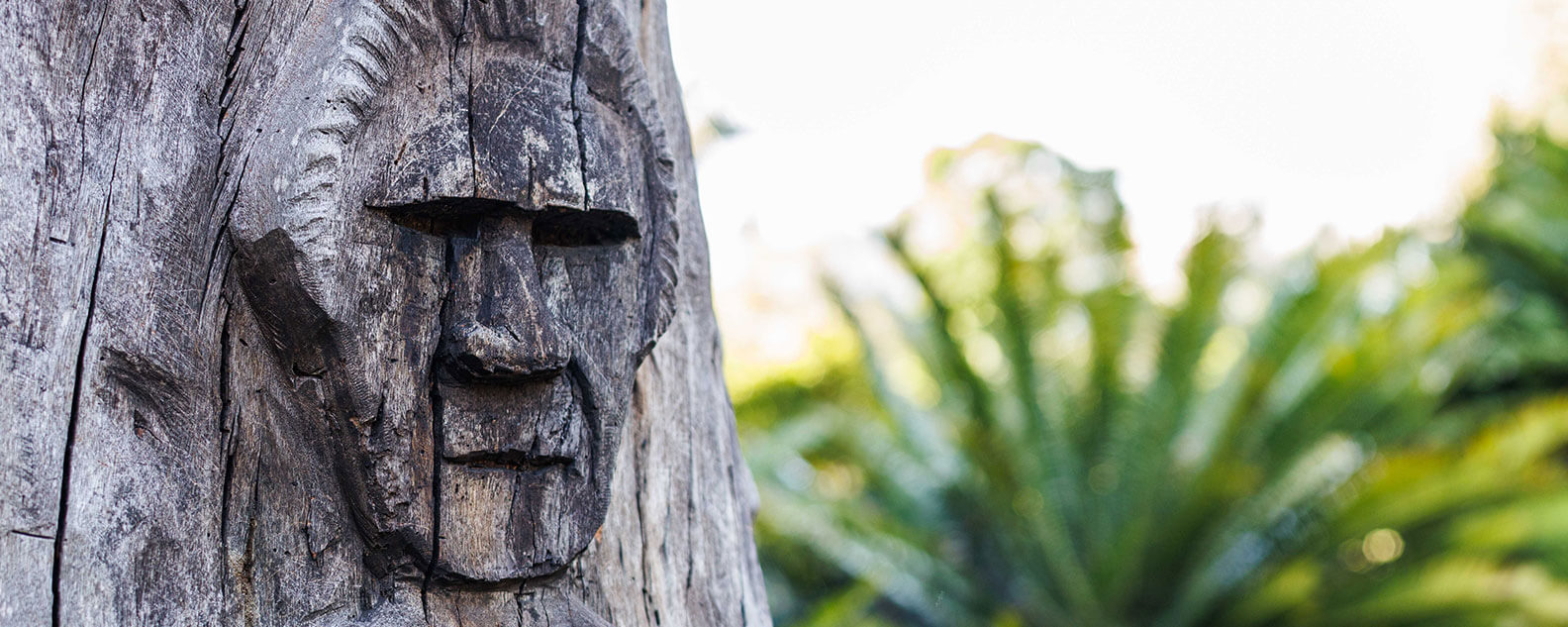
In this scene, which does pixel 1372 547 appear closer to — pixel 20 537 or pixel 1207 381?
pixel 1207 381

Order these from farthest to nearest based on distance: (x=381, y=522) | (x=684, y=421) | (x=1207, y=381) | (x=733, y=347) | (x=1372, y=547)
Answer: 1. (x=733, y=347)
2. (x=1207, y=381)
3. (x=1372, y=547)
4. (x=684, y=421)
5. (x=381, y=522)

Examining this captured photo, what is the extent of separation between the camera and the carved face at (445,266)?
0.98 metres

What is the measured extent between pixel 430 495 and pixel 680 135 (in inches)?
23.8

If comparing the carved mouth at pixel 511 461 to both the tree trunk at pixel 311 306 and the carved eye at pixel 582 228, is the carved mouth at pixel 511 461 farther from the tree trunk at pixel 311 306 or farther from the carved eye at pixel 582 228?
the carved eye at pixel 582 228

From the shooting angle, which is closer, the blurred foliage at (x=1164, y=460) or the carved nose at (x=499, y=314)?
the carved nose at (x=499, y=314)

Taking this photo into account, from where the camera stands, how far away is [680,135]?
4.75 feet

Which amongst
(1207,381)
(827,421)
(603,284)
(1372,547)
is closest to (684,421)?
(603,284)

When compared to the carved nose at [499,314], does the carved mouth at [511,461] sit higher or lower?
lower

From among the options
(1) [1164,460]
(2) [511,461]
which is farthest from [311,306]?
(1) [1164,460]

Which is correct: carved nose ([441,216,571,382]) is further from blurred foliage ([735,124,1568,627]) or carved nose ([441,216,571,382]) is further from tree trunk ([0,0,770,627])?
blurred foliage ([735,124,1568,627])

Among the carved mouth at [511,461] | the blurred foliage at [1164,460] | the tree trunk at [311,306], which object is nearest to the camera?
the tree trunk at [311,306]

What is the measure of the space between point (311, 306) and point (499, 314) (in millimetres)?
157

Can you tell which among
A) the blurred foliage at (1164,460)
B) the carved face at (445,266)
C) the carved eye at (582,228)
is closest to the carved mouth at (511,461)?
the carved face at (445,266)

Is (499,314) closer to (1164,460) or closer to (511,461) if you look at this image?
(511,461)
